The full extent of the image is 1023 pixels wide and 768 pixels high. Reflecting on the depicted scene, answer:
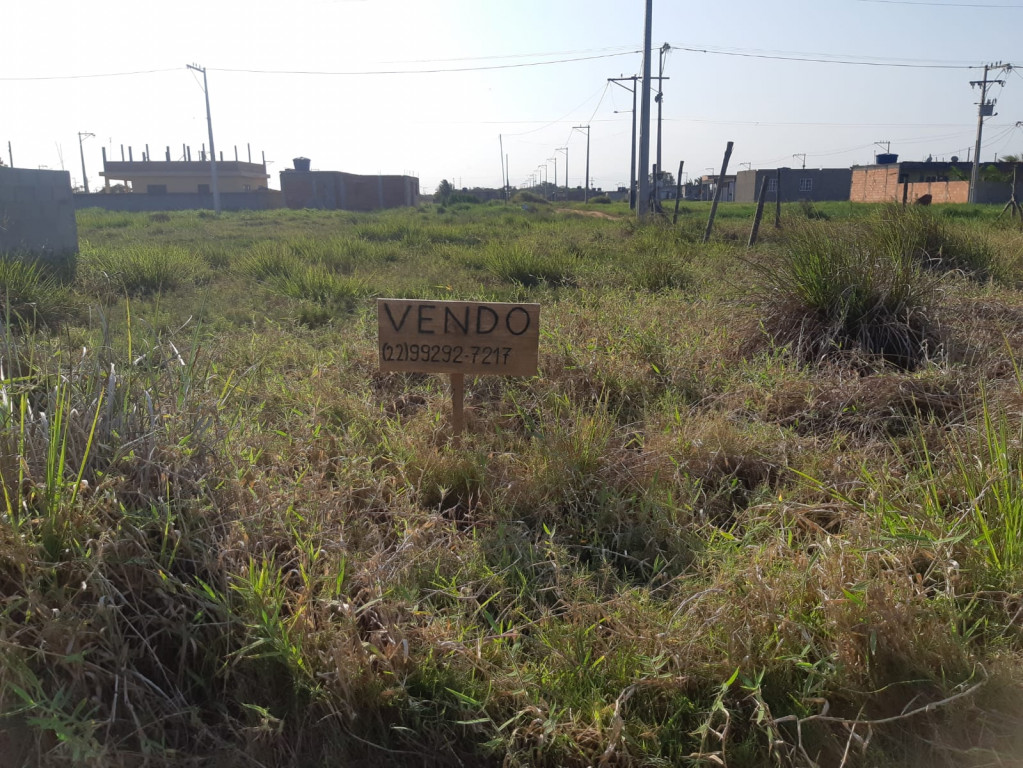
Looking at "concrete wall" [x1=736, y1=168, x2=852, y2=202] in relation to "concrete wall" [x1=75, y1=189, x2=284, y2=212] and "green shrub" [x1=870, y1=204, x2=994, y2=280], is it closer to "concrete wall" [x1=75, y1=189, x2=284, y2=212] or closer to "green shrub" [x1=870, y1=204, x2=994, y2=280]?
"concrete wall" [x1=75, y1=189, x2=284, y2=212]

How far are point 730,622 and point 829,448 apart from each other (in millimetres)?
1378

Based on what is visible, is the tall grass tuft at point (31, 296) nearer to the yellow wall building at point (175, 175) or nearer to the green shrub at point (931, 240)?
the green shrub at point (931, 240)

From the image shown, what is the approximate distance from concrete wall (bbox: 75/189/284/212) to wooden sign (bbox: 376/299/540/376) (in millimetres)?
45575

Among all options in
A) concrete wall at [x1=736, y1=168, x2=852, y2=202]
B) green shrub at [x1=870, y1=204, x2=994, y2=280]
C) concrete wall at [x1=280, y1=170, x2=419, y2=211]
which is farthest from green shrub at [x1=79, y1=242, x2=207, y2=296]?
concrete wall at [x1=736, y1=168, x2=852, y2=202]

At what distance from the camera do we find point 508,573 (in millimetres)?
2424

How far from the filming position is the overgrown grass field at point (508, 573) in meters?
1.82

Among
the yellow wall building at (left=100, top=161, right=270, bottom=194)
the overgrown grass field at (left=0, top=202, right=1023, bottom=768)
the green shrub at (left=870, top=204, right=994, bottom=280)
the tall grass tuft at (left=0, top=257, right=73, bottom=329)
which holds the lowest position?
the overgrown grass field at (left=0, top=202, right=1023, bottom=768)

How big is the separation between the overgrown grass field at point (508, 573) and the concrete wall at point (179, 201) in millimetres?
45930

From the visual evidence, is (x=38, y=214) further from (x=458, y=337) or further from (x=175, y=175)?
(x=175, y=175)

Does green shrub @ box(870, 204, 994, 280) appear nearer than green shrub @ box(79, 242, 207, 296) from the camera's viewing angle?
Yes

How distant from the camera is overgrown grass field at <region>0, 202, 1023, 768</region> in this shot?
182 centimetres

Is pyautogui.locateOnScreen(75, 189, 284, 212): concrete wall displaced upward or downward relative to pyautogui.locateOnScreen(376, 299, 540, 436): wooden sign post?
upward

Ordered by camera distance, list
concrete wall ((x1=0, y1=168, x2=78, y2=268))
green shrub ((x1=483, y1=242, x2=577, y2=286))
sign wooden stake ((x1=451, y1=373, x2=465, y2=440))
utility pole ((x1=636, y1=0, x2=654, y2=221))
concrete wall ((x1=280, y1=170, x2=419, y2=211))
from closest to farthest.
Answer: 1. sign wooden stake ((x1=451, y1=373, x2=465, y2=440))
2. green shrub ((x1=483, y1=242, x2=577, y2=286))
3. concrete wall ((x1=0, y1=168, x2=78, y2=268))
4. utility pole ((x1=636, y1=0, x2=654, y2=221))
5. concrete wall ((x1=280, y1=170, x2=419, y2=211))

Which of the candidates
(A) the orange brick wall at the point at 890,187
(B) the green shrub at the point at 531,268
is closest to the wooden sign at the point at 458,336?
(B) the green shrub at the point at 531,268
